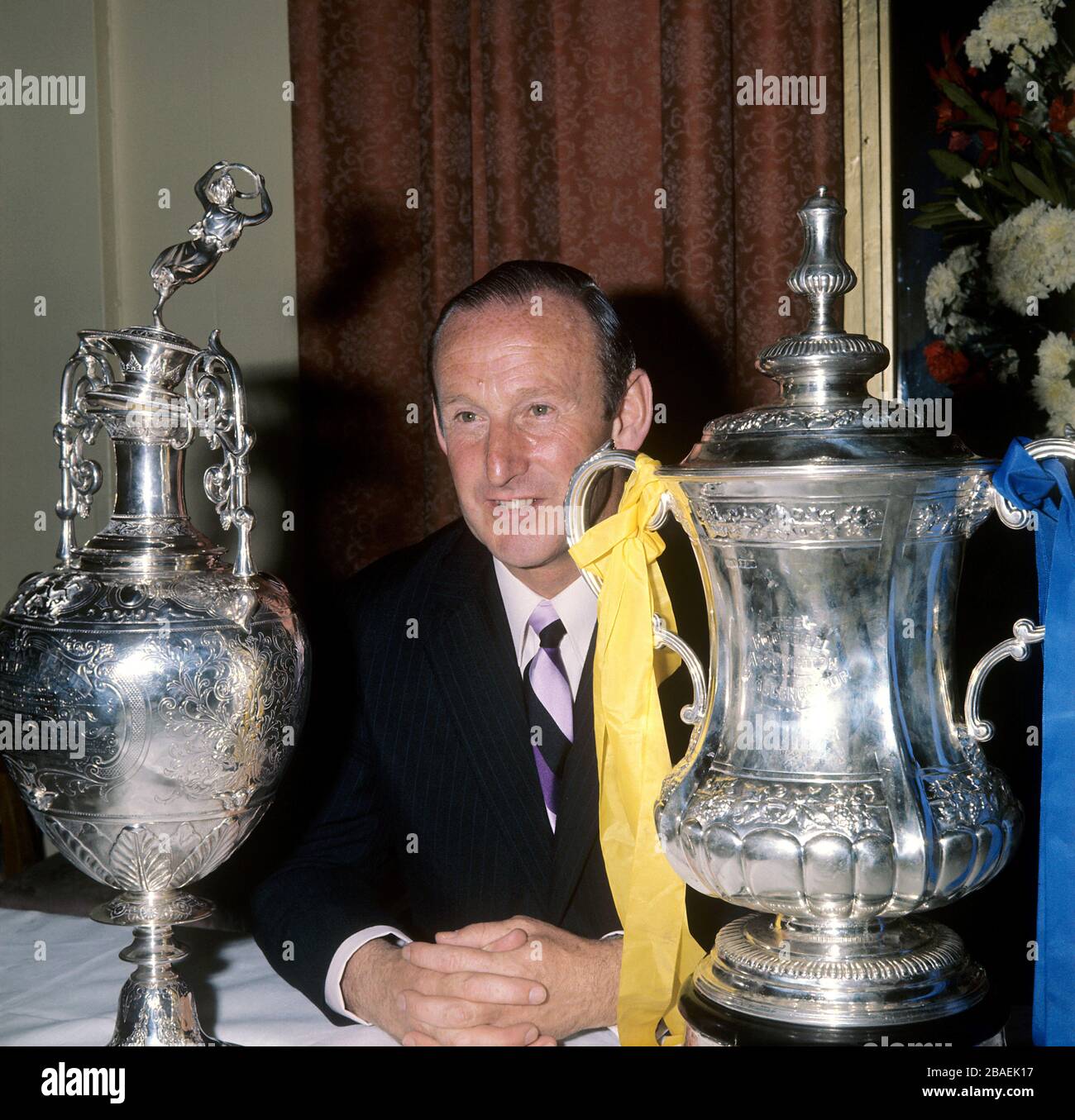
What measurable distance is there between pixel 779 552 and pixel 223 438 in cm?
37

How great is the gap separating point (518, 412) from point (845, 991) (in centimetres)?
86

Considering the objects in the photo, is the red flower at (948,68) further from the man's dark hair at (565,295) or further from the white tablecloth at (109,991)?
the white tablecloth at (109,991)

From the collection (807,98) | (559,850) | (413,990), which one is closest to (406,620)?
(559,850)

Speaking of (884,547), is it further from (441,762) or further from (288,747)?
(441,762)

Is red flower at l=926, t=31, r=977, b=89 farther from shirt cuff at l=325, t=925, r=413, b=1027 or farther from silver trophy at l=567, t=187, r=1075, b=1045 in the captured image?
shirt cuff at l=325, t=925, r=413, b=1027

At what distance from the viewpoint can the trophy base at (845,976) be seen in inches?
27.3

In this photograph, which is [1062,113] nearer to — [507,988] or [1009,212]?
[1009,212]

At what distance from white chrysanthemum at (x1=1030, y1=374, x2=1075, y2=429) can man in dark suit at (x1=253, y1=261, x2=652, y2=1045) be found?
1.69 ft

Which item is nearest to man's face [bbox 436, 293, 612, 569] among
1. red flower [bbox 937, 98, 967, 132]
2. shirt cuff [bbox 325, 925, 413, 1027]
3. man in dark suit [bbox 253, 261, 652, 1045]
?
man in dark suit [bbox 253, 261, 652, 1045]

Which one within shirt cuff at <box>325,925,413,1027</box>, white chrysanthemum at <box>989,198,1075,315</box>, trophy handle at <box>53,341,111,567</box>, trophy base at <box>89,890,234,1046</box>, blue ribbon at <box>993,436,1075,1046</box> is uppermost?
white chrysanthemum at <box>989,198,1075,315</box>

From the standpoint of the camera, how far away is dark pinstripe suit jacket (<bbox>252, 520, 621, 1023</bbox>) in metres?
1.32

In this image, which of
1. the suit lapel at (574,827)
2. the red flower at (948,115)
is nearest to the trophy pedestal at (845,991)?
the suit lapel at (574,827)

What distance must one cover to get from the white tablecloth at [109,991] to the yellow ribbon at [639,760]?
0.32ft

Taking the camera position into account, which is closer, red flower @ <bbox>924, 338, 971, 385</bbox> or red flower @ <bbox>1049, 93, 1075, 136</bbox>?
red flower @ <bbox>1049, 93, 1075, 136</bbox>
